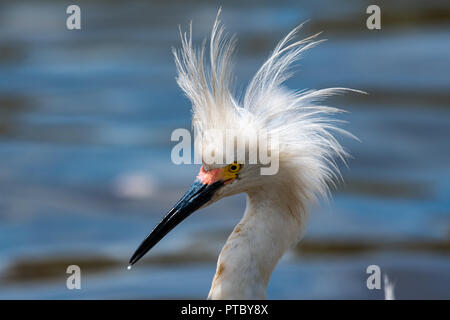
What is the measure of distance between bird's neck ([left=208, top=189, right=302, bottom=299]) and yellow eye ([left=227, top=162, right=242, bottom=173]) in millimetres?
174

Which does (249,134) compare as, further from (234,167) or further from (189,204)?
(189,204)

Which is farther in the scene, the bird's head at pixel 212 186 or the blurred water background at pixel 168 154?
the blurred water background at pixel 168 154

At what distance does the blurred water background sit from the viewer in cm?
877

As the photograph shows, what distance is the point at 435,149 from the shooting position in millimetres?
11328

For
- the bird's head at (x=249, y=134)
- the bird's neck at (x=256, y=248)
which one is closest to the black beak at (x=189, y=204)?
the bird's head at (x=249, y=134)

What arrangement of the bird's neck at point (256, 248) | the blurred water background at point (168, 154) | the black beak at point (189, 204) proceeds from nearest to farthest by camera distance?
the bird's neck at point (256, 248) < the black beak at point (189, 204) < the blurred water background at point (168, 154)

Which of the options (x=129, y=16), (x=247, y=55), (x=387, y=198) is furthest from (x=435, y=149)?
(x=129, y=16)

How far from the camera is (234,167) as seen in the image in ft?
15.1

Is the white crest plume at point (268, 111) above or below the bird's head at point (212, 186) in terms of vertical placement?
above

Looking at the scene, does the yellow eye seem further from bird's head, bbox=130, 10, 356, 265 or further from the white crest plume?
the white crest plume

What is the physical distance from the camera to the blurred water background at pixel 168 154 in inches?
345

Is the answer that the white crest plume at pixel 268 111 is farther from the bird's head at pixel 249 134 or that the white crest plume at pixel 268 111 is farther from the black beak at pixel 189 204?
the black beak at pixel 189 204

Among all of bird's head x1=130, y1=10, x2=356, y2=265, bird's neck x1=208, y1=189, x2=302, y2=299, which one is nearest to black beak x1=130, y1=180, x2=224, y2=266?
bird's head x1=130, y1=10, x2=356, y2=265

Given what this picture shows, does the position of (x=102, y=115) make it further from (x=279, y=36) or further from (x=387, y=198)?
(x=387, y=198)
